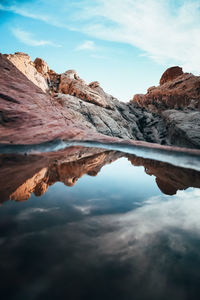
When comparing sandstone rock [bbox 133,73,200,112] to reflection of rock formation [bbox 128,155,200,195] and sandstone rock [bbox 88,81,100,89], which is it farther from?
reflection of rock formation [bbox 128,155,200,195]

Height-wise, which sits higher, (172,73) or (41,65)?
(172,73)

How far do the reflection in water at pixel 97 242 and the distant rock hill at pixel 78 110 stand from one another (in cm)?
328

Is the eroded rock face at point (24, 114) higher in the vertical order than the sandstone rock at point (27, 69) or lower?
lower

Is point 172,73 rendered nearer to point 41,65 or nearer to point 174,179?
point 41,65

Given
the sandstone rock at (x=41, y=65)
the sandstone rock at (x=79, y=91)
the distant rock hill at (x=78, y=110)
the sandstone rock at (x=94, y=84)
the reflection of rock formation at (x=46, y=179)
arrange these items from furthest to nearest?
the sandstone rock at (x=41, y=65), the sandstone rock at (x=94, y=84), the sandstone rock at (x=79, y=91), the distant rock hill at (x=78, y=110), the reflection of rock formation at (x=46, y=179)

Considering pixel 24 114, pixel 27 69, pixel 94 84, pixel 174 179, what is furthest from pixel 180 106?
pixel 174 179

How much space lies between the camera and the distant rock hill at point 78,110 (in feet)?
17.7

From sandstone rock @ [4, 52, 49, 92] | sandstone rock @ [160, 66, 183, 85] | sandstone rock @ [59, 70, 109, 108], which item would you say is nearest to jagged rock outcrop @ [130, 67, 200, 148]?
sandstone rock @ [59, 70, 109, 108]

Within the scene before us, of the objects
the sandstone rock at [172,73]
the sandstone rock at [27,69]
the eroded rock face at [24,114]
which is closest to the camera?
the eroded rock face at [24,114]

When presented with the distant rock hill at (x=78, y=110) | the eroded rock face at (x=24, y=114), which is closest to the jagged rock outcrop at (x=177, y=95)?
the distant rock hill at (x=78, y=110)

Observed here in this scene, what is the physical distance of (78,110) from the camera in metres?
14.9

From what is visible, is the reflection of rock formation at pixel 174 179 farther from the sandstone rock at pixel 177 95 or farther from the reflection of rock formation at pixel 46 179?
the sandstone rock at pixel 177 95

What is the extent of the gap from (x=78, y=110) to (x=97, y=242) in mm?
14660

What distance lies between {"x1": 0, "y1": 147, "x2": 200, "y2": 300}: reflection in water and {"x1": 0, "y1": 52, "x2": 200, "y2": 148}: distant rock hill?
3.28 m
